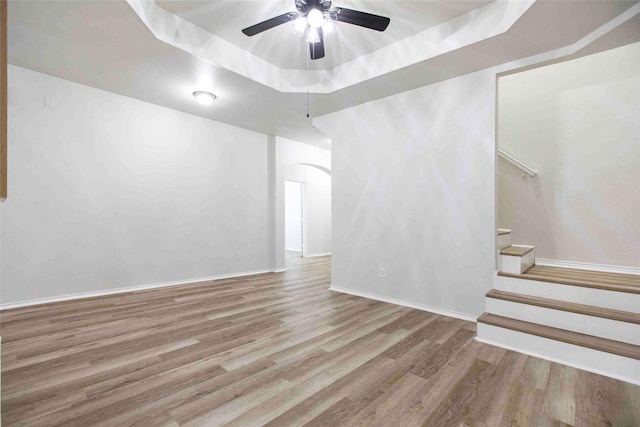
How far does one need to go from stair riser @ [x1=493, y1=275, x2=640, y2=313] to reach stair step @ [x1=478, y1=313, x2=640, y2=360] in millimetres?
348

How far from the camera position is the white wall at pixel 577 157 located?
331 centimetres

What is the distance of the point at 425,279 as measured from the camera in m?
3.55

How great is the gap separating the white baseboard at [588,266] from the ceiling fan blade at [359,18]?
3.53 metres

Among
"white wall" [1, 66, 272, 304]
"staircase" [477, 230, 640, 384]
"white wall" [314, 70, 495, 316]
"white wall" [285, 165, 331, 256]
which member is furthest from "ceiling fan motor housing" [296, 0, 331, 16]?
"white wall" [285, 165, 331, 256]

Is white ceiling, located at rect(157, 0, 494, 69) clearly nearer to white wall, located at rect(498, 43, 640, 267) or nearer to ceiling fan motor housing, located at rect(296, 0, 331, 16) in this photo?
ceiling fan motor housing, located at rect(296, 0, 331, 16)

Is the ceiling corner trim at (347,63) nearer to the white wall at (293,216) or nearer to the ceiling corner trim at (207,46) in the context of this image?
the ceiling corner trim at (207,46)

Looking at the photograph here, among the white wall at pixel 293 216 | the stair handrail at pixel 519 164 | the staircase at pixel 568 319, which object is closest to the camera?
the staircase at pixel 568 319

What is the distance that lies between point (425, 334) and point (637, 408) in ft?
4.50

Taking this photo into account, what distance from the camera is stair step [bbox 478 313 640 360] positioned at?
2057 mm

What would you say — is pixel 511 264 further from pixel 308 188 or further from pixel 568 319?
pixel 308 188

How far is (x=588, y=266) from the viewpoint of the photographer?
3.52 metres

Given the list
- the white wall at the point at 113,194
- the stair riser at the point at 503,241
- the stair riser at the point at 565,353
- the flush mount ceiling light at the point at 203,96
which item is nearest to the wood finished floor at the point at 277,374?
the stair riser at the point at 565,353

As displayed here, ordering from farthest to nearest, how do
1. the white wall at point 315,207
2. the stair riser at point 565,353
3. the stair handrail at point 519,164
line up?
the white wall at point 315,207, the stair handrail at point 519,164, the stair riser at point 565,353

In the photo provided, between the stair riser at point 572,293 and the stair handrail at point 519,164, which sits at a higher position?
the stair handrail at point 519,164
